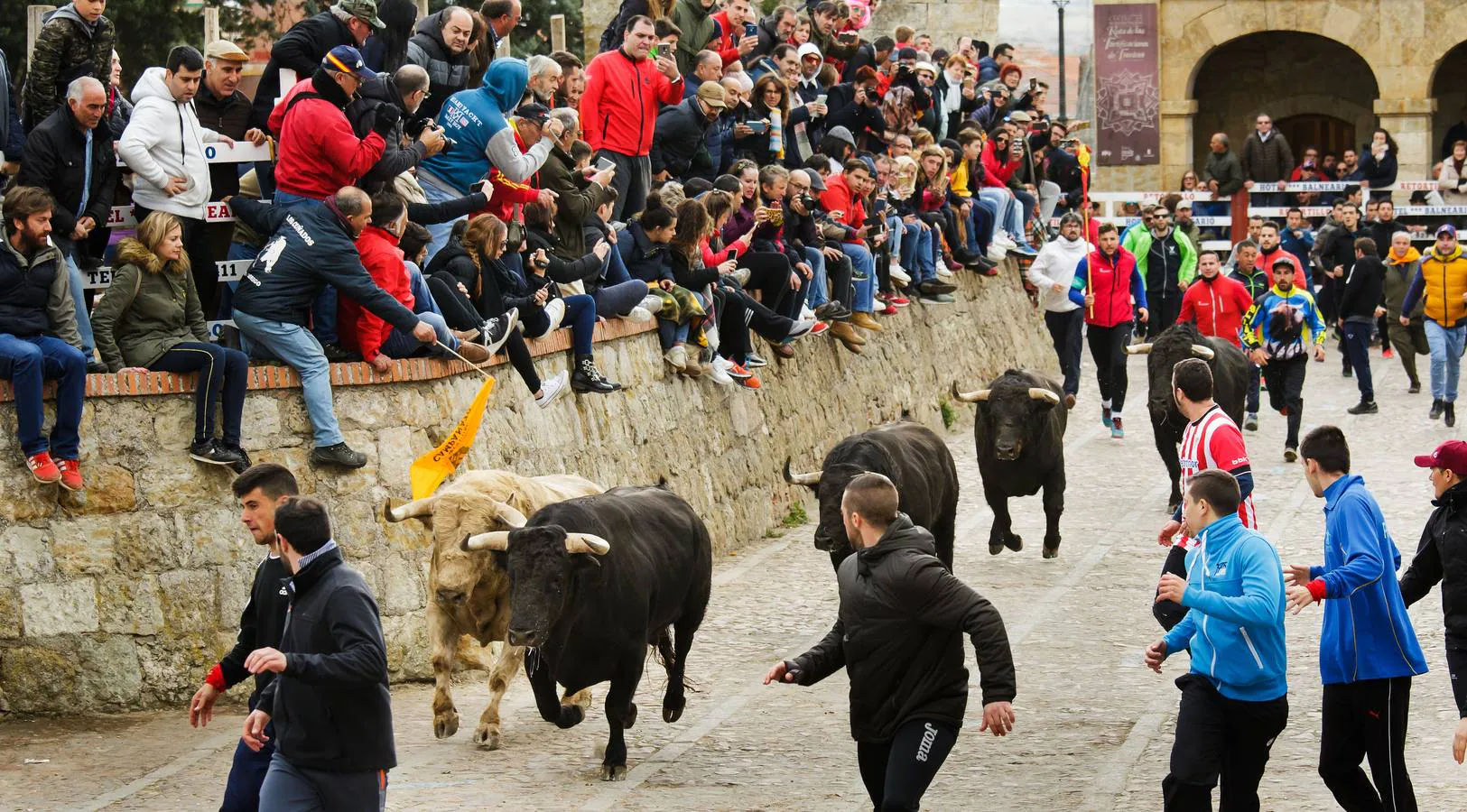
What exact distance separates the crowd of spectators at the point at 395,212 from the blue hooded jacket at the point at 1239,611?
224 inches

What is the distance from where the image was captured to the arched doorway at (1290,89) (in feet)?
137

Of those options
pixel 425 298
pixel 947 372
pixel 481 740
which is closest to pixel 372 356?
pixel 425 298

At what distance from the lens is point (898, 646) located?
809cm

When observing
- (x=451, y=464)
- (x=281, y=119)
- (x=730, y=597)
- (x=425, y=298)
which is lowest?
(x=730, y=597)

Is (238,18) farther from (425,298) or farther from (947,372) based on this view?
(425,298)

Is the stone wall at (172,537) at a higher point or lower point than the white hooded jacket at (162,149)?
lower

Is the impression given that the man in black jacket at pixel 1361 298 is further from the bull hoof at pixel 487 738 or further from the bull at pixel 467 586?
the bull hoof at pixel 487 738

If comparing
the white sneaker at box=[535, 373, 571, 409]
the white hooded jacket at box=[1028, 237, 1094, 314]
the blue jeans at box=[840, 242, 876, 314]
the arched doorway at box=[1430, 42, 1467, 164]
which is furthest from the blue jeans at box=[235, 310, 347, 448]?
the arched doorway at box=[1430, 42, 1467, 164]

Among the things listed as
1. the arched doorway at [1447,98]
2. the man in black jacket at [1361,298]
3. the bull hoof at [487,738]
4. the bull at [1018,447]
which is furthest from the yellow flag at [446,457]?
the arched doorway at [1447,98]

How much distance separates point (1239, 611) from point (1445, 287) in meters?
16.1

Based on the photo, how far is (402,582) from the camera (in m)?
12.3

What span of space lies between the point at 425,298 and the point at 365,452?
3.60ft

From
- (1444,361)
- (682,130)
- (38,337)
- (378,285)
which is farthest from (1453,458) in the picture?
(1444,361)

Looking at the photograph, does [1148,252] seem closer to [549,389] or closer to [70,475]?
[549,389]
